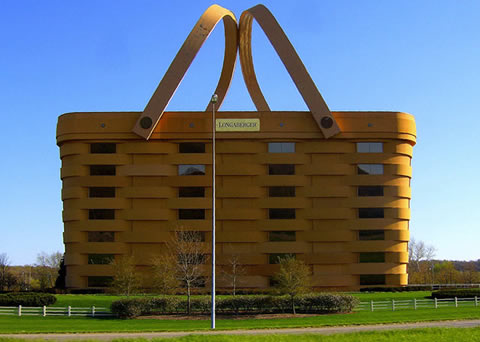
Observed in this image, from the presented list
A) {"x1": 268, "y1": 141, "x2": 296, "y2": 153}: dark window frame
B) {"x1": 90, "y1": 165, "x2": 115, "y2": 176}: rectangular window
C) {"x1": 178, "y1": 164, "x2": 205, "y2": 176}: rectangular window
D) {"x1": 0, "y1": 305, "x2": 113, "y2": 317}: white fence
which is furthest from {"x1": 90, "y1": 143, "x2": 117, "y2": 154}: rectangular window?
{"x1": 0, "y1": 305, "x2": 113, "y2": 317}: white fence

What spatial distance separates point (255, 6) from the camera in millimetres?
69562

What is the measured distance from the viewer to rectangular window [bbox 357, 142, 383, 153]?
6888 centimetres

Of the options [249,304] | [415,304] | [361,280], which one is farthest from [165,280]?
[361,280]

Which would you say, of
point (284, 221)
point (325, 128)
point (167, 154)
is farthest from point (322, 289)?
point (167, 154)

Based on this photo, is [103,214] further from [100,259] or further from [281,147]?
[281,147]

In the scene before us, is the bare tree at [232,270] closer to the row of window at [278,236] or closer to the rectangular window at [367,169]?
the row of window at [278,236]

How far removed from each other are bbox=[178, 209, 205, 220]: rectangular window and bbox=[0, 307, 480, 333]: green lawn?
23.7 m

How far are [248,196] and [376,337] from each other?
39.9 meters

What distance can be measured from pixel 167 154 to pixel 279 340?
1706 inches

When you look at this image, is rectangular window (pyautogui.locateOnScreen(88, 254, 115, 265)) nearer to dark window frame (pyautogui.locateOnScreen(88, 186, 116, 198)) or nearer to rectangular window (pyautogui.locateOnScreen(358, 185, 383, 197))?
dark window frame (pyautogui.locateOnScreen(88, 186, 116, 198))

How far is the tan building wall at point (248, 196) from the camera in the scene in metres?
67.1

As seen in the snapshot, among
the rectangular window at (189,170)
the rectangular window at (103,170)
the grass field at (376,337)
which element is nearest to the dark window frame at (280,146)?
the rectangular window at (189,170)

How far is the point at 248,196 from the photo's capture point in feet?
221

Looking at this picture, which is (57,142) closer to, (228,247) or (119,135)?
(119,135)
